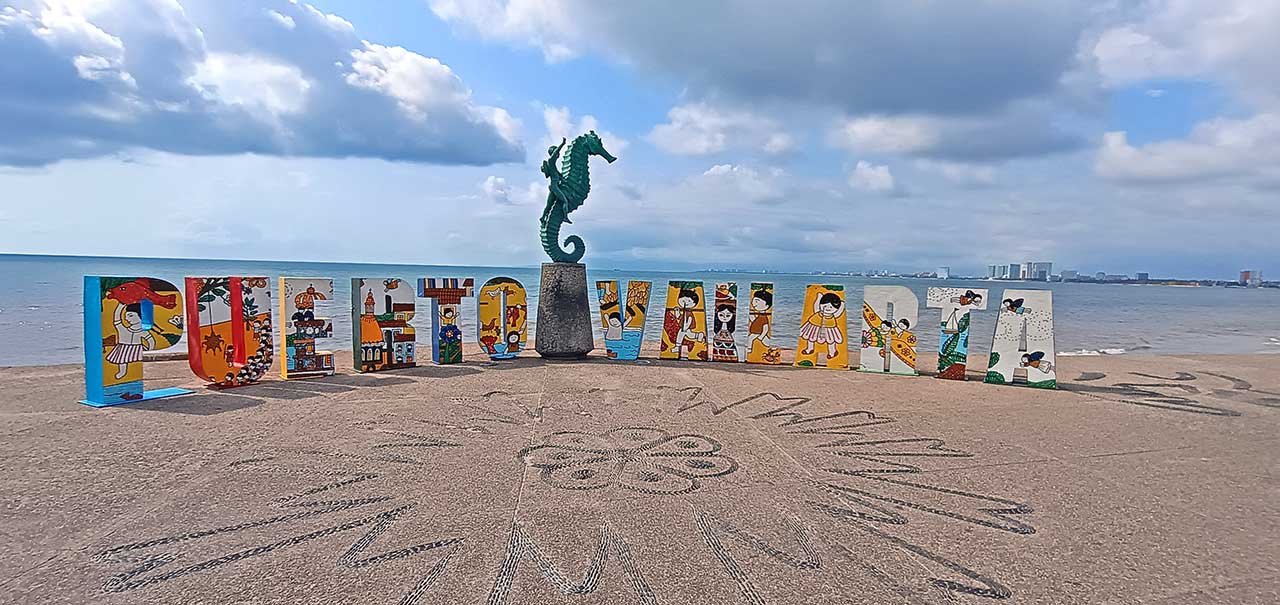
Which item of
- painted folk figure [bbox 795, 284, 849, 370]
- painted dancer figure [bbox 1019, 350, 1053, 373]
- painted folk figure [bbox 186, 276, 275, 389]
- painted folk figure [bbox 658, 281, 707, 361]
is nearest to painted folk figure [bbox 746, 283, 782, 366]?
painted folk figure [bbox 795, 284, 849, 370]

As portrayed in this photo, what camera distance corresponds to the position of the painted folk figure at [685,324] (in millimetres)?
10930

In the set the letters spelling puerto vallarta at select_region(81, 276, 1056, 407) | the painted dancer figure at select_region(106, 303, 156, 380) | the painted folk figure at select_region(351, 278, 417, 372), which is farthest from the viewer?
the painted folk figure at select_region(351, 278, 417, 372)

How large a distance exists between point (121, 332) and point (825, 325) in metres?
9.08

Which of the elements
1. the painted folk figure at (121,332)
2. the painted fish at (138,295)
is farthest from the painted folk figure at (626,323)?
the painted folk figure at (121,332)

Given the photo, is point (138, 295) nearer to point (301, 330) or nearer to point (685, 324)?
point (301, 330)

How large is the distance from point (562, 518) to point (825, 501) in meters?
1.72

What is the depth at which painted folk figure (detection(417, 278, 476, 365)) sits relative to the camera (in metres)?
9.85

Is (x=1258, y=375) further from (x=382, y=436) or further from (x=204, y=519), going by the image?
(x=204, y=519)

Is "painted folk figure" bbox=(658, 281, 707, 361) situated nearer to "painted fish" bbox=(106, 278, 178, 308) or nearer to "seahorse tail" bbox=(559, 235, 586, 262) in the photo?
"seahorse tail" bbox=(559, 235, 586, 262)

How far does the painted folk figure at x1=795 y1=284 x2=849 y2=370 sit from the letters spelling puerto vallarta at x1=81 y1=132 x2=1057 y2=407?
0.06ft

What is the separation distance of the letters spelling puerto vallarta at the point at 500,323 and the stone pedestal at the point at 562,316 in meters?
0.03

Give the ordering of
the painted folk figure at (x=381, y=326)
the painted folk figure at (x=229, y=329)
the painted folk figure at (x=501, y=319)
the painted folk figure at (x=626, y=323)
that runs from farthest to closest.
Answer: the painted folk figure at (x=626, y=323)
the painted folk figure at (x=501, y=319)
the painted folk figure at (x=381, y=326)
the painted folk figure at (x=229, y=329)

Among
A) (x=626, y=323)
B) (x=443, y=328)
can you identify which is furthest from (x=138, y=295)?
(x=626, y=323)

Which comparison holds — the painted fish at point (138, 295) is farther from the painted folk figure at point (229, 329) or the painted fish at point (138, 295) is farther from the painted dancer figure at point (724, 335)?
the painted dancer figure at point (724, 335)
